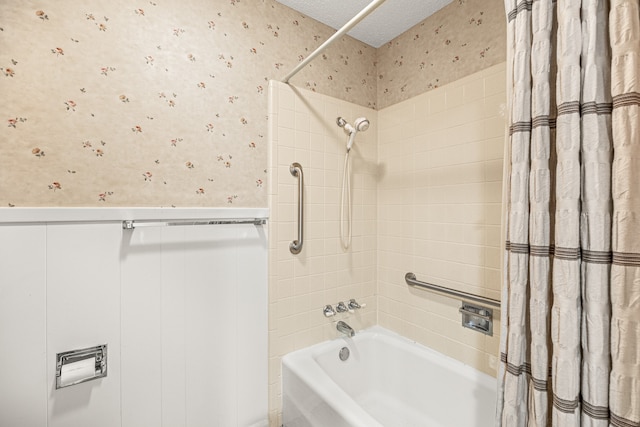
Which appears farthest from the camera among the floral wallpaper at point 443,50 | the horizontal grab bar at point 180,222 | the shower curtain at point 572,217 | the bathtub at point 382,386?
the floral wallpaper at point 443,50

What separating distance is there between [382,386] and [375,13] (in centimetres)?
223

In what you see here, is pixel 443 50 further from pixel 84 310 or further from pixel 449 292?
pixel 84 310

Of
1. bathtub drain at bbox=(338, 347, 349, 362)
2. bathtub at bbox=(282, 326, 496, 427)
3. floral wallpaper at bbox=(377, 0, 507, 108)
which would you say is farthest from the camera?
bathtub drain at bbox=(338, 347, 349, 362)

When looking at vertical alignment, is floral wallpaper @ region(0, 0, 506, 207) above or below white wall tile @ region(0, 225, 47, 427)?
above

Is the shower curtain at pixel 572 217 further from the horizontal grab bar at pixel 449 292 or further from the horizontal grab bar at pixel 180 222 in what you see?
the horizontal grab bar at pixel 180 222

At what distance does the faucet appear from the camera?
175 cm

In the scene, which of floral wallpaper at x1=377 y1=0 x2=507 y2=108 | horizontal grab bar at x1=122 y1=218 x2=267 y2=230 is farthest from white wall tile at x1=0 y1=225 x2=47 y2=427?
floral wallpaper at x1=377 y1=0 x2=507 y2=108

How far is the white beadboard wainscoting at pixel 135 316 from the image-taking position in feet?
3.37

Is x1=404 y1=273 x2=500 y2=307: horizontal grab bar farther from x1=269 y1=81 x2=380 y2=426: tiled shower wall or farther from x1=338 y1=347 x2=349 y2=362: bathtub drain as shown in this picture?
x1=338 y1=347 x2=349 y2=362: bathtub drain

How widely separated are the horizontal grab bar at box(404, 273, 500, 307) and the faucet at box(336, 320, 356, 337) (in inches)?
18.0

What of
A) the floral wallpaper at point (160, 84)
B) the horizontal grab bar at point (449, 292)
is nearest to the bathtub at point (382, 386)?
the horizontal grab bar at point (449, 292)

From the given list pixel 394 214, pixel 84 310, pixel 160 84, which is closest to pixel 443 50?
pixel 394 214

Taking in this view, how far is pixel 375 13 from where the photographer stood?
1682 mm

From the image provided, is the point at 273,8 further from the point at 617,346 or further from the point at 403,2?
the point at 617,346
